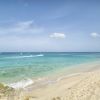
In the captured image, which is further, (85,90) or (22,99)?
(85,90)

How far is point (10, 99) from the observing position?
8695 mm

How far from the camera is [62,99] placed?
904 cm

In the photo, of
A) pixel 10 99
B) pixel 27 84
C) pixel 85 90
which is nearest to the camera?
pixel 10 99

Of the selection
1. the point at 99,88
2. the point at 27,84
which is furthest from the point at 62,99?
the point at 27,84

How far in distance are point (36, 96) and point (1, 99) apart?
5.92ft

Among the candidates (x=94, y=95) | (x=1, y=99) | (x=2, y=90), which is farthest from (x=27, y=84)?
(x=94, y=95)

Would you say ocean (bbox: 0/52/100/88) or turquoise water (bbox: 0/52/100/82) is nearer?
ocean (bbox: 0/52/100/88)

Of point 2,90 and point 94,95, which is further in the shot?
point 2,90

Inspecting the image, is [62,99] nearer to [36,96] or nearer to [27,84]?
[36,96]

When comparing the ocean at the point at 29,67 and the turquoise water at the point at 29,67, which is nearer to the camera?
the ocean at the point at 29,67

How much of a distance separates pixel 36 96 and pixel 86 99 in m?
2.64

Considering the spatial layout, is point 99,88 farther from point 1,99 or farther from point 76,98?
point 1,99

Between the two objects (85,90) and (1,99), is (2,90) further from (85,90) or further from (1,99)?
(85,90)

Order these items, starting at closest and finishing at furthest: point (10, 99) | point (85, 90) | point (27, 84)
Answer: point (10, 99) < point (85, 90) < point (27, 84)
